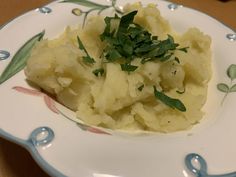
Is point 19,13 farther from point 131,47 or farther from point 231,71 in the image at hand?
point 231,71

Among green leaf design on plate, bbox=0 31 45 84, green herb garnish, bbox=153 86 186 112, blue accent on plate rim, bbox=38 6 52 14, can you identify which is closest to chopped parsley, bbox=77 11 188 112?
green herb garnish, bbox=153 86 186 112

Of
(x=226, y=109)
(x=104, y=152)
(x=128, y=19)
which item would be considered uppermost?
(x=128, y=19)

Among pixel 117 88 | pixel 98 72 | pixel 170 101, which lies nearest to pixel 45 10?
pixel 98 72

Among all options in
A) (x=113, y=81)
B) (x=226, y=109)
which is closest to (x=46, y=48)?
(x=113, y=81)

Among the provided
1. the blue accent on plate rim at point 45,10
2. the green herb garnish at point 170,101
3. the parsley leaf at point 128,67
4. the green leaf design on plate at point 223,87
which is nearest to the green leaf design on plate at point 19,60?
the blue accent on plate rim at point 45,10

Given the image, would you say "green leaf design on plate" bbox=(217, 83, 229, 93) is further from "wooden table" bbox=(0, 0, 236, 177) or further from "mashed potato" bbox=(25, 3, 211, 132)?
"wooden table" bbox=(0, 0, 236, 177)

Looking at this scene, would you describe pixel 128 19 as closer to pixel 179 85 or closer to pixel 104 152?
pixel 179 85
